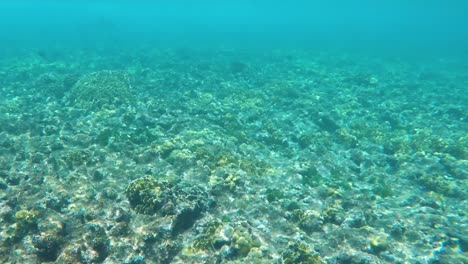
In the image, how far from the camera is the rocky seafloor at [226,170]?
11367mm

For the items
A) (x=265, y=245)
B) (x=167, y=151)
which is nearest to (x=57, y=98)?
(x=167, y=151)

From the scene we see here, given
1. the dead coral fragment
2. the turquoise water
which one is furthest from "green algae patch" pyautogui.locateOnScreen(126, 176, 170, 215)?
the dead coral fragment

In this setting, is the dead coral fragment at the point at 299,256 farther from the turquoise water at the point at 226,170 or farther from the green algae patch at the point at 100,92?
the green algae patch at the point at 100,92

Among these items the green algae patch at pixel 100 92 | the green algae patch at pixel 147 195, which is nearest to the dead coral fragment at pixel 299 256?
the green algae patch at pixel 147 195

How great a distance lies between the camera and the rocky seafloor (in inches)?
448

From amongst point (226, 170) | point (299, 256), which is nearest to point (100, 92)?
point (226, 170)

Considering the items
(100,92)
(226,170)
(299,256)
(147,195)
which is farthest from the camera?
(100,92)

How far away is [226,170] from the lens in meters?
16.4

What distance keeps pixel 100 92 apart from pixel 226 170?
44.7ft

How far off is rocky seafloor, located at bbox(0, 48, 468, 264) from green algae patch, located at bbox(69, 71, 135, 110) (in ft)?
0.47

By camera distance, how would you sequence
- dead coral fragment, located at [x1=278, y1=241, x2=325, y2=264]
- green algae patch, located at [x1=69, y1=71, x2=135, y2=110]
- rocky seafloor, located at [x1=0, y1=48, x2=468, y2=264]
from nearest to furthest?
dead coral fragment, located at [x1=278, y1=241, x2=325, y2=264] → rocky seafloor, located at [x1=0, y1=48, x2=468, y2=264] → green algae patch, located at [x1=69, y1=71, x2=135, y2=110]

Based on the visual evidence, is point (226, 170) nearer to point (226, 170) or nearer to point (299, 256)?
point (226, 170)

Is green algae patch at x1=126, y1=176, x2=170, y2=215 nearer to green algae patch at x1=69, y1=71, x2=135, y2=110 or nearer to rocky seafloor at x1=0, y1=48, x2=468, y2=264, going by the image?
rocky seafloor at x1=0, y1=48, x2=468, y2=264

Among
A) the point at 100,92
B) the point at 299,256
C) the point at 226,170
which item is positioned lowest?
the point at 100,92
